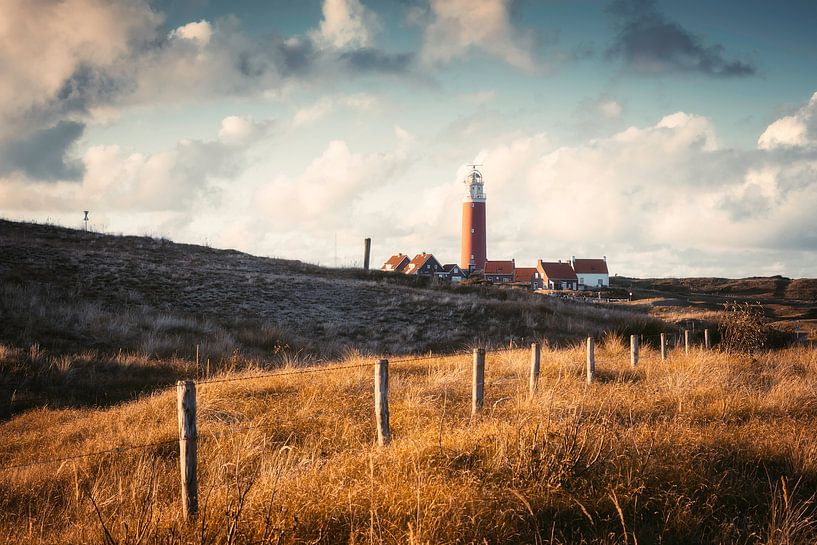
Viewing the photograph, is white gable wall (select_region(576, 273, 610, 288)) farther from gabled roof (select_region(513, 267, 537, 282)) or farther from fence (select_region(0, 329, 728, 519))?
fence (select_region(0, 329, 728, 519))

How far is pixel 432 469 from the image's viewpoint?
16.4 feet

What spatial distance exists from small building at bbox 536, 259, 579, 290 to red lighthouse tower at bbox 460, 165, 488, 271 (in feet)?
33.5

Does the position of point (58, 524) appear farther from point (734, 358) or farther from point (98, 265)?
point (98, 265)

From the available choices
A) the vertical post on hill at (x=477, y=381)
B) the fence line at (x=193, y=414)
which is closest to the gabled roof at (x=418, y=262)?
the fence line at (x=193, y=414)

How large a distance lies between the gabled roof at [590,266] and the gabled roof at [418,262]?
70.2ft

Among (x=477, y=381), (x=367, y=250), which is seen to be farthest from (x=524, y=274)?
(x=477, y=381)

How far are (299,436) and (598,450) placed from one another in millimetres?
3922

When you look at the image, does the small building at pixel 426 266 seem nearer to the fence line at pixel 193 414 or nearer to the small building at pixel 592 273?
the small building at pixel 592 273

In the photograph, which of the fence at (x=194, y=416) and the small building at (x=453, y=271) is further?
the small building at (x=453, y=271)

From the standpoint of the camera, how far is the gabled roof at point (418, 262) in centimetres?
7650

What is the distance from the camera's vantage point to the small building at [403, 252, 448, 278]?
251 ft

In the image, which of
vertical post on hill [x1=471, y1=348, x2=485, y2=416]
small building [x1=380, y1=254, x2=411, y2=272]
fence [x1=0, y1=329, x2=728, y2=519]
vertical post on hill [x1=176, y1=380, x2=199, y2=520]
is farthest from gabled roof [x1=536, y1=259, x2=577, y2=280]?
vertical post on hill [x1=176, y1=380, x2=199, y2=520]

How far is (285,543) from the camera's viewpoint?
155 inches

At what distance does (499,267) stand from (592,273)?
1383 cm
